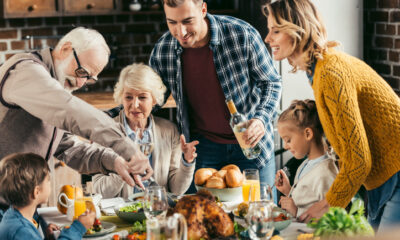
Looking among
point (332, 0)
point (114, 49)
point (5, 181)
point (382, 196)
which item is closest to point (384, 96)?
point (382, 196)

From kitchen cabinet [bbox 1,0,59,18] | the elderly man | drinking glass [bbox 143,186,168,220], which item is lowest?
drinking glass [bbox 143,186,168,220]

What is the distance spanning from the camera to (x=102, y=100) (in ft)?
13.8

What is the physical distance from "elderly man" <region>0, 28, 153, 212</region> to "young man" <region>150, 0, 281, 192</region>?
22.9 inches

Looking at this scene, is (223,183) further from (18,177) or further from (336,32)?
(336,32)

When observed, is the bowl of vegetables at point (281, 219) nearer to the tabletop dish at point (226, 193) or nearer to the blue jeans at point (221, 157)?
the tabletop dish at point (226, 193)

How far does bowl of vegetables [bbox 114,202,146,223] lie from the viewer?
2145mm

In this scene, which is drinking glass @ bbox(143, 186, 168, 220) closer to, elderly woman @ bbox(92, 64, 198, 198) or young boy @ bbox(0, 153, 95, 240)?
young boy @ bbox(0, 153, 95, 240)

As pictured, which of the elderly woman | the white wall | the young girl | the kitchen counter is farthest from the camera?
the white wall

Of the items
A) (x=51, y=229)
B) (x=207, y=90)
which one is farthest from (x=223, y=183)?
(x=51, y=229)

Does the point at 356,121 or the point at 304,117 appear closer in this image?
the point at 356,121

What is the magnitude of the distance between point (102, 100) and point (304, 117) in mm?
2035

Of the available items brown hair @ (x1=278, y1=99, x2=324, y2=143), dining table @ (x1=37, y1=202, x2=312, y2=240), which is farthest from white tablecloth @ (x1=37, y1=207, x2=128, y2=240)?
brown hair @ (x1=278, y1=99, x2=324, y2=143)

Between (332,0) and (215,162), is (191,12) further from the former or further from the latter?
(332,0)

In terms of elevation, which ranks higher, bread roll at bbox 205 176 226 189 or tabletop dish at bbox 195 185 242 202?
bread roll at bbox 205 176 226 189
